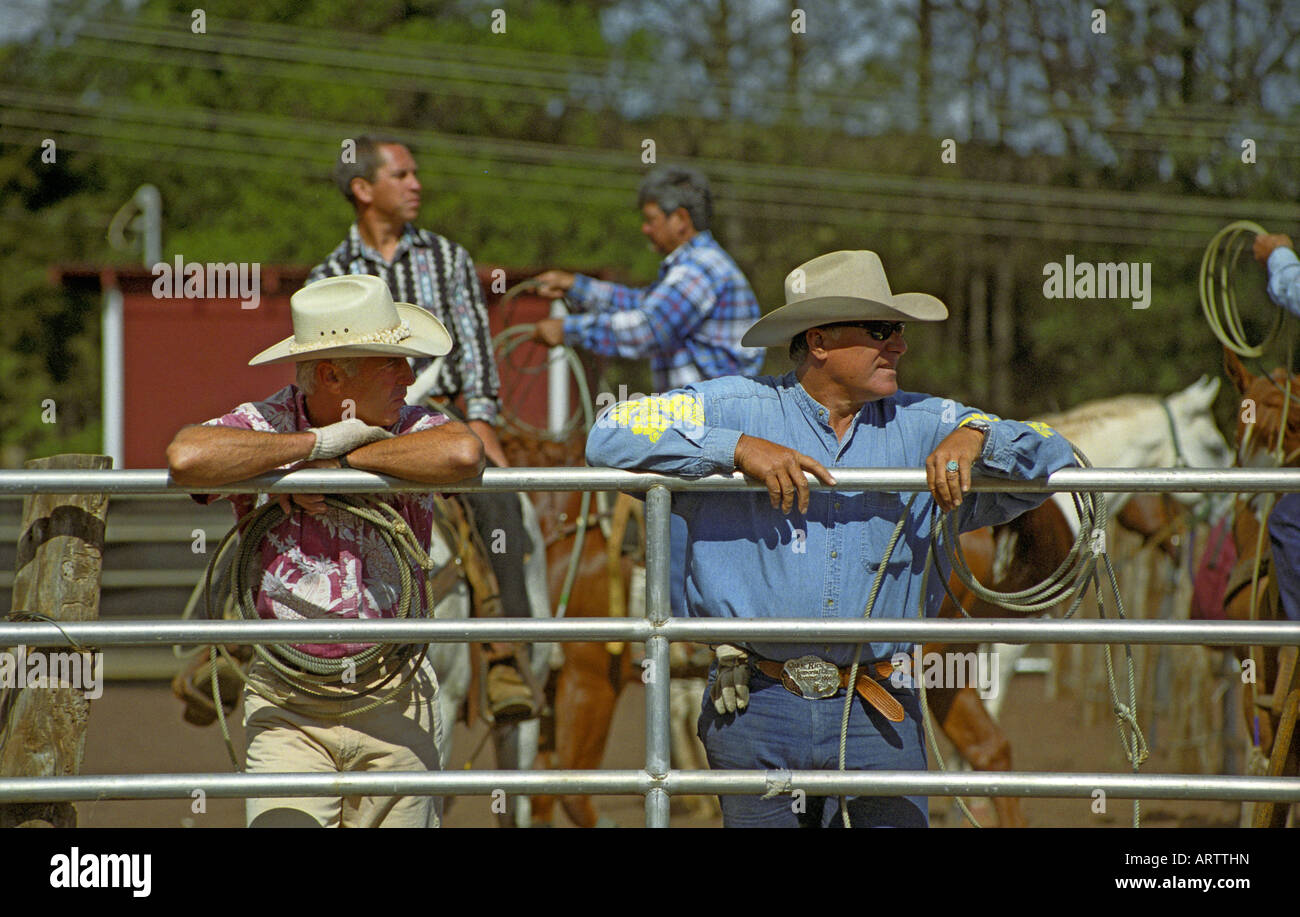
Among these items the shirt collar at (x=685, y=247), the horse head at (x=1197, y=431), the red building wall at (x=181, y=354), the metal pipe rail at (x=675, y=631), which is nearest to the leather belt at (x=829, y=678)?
the metal pipe rail at (x=675, y=631)

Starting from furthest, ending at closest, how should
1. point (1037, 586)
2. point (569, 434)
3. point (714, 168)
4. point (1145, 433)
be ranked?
point (714, 168)
point (1145, 433)
point (569, 434)
point (1037, 586)

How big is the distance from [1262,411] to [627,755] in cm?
458

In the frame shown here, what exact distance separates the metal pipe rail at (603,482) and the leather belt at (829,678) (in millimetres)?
440

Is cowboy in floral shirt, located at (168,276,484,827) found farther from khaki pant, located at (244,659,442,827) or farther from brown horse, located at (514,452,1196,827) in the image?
brown horse, located at (514,452,1196,827)

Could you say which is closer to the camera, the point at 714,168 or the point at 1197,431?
the point at 1197,431

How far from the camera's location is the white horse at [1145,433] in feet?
23.3

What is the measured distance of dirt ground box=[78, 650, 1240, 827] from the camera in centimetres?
700

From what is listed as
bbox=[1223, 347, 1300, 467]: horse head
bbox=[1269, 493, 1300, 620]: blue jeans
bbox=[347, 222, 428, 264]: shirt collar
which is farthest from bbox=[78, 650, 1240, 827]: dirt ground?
bbox=[347, 222, 428, 264]: shirt collar

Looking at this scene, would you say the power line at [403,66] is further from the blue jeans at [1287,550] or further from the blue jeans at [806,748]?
the blue jeans at [806,748]

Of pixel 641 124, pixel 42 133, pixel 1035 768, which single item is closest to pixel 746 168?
pixel 641 124

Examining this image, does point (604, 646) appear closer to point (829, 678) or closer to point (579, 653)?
point (579, 653)

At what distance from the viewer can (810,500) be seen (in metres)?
3.43

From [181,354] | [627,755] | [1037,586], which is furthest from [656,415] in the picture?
[181,354]

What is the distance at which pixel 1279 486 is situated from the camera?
10.6 ft
